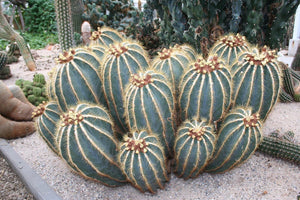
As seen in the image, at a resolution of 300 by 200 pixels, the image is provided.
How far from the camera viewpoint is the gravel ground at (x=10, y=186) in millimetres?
2516

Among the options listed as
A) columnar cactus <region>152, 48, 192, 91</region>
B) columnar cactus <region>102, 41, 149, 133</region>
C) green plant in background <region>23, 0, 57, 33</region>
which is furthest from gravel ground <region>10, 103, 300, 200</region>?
green plant in background <region>23, 0, 57, 33</region>

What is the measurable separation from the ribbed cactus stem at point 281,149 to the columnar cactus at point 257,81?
374 millimetres

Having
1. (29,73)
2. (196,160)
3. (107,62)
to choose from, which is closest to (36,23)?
(29,73)

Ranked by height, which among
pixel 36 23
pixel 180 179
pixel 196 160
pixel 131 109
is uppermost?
pixel 131 109

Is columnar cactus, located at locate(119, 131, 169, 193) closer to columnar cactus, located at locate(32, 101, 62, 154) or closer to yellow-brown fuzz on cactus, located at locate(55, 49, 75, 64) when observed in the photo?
columnar cactus, located at locate(32, 101, 62, 154)

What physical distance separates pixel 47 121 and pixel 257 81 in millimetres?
1702

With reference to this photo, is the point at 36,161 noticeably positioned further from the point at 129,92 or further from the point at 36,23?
the point at 36,23

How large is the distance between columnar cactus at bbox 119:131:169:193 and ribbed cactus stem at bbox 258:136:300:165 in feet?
3.64

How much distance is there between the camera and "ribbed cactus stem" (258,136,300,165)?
234 cm

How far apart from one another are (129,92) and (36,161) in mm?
1446

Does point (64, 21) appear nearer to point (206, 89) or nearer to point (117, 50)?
point (117, 50)

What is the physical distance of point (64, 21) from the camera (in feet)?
16.1

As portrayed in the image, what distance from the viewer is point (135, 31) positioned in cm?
607

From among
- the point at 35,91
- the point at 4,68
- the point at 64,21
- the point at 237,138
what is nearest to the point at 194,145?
the point at 237,138
